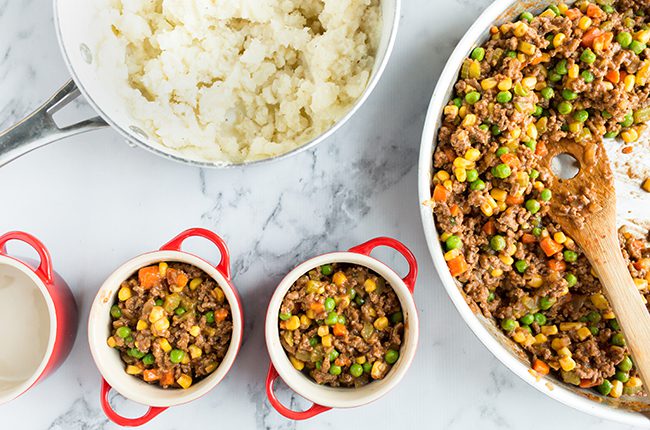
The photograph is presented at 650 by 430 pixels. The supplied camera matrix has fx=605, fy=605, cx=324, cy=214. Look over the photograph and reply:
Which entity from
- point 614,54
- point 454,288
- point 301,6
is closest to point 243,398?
point 454,288

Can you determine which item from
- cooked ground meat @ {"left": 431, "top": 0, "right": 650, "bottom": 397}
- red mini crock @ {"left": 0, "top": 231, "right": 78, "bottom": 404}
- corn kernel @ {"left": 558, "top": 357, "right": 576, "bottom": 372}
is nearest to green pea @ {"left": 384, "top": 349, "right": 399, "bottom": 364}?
cooked ground meat @ {"left": 431, "top": 0, "right": 650, "bottom": 397}

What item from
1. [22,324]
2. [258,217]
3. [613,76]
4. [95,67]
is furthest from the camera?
[258,217]

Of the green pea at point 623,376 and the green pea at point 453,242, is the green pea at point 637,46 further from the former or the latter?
the green pea at point 623,376

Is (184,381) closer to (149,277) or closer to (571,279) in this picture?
(149,277)

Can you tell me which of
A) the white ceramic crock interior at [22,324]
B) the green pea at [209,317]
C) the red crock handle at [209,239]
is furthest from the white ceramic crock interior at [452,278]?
the white ceramic crock interior at [22,324]

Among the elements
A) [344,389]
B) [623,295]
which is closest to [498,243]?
[623,295]
